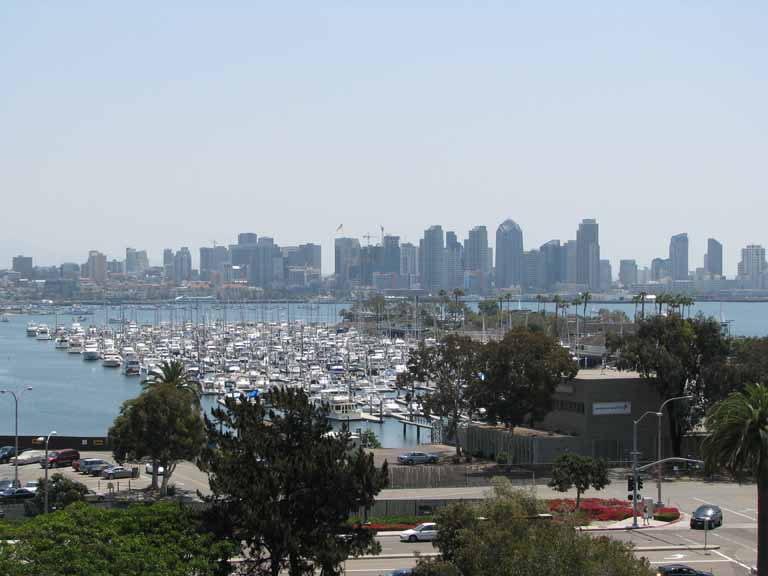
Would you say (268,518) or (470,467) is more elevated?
(268,518)

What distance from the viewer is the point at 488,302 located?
18550cm

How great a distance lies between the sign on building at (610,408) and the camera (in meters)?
47.7

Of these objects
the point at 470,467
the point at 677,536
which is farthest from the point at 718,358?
the point at 677,536

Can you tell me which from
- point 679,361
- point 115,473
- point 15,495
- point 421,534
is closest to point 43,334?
point 115,473

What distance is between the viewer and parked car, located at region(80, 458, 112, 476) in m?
45.3

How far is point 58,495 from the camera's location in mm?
35531

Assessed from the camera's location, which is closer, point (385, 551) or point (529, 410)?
point (385, 551)

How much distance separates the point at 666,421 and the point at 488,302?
137151 mm

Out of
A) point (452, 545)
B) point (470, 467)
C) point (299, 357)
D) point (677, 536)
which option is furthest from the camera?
point (299, 357)

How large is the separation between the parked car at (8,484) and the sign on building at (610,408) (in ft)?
80.6

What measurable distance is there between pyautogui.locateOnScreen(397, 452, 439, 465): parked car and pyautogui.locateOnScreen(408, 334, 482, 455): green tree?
1296 mm

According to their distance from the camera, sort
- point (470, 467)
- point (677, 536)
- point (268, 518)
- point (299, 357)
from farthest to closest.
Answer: point (299, 357) → point (470, 467) → point (677, 536) → point (268, 518)

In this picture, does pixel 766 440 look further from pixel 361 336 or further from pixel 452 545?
pixel 361 336

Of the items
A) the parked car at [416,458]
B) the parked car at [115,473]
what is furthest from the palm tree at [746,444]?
the parked car at [115,473]
